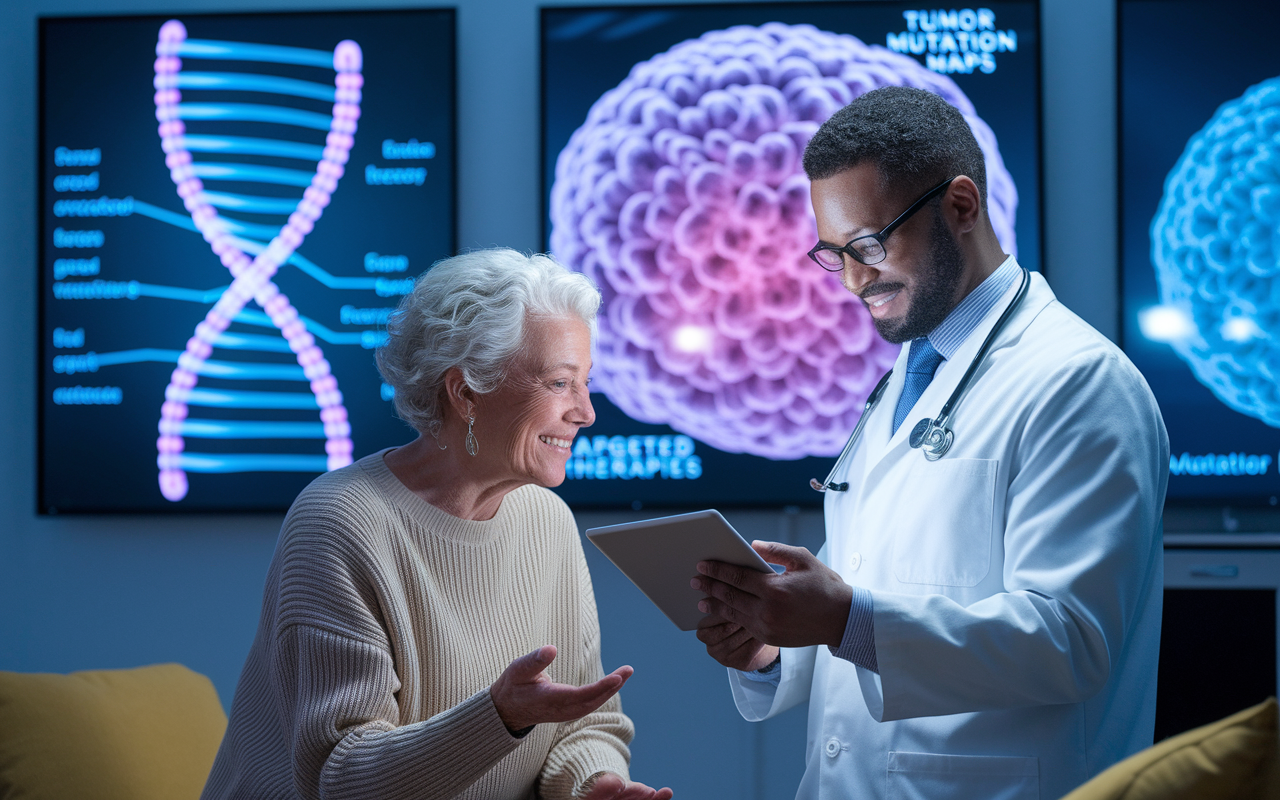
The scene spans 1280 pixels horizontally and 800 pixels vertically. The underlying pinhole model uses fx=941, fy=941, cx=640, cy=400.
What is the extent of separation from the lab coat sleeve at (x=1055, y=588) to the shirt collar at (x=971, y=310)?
0.24 meters

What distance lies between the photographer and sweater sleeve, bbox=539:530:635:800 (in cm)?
145

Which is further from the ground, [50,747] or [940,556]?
[940,556]

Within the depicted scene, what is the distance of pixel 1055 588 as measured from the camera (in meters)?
1.15

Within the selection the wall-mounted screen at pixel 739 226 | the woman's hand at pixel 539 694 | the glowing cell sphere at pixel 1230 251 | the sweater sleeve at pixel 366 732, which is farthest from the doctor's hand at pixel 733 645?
the glowing cell sphere at pixel 1230 251

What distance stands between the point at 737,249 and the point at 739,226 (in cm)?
6

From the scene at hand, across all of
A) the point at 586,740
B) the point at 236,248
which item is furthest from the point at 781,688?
the point at 236,248

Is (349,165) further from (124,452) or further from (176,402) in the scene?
(124,452)

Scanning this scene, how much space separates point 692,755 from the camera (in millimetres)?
2438

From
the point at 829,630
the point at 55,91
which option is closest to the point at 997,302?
the point at 829,630

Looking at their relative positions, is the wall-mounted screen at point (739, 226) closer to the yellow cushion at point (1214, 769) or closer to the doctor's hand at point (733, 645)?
the doctor's hand at point (733, 645)

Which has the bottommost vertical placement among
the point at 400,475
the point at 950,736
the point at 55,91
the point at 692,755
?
the point at 692,755

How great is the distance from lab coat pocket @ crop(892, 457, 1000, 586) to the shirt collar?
223 millimetres

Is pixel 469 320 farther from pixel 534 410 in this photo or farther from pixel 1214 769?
pixel 1214 769

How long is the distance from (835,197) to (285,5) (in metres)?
1.74
